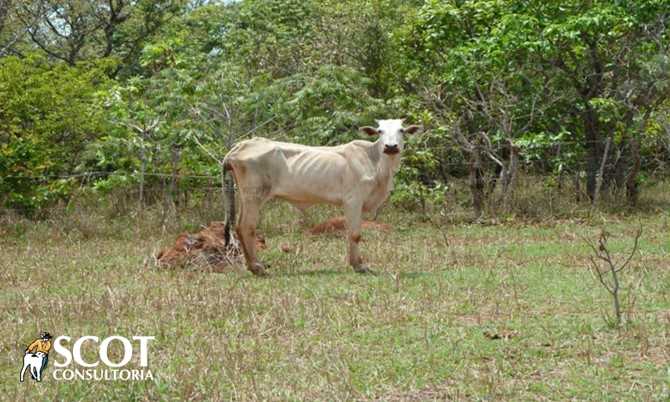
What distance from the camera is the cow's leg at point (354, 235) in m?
9.01

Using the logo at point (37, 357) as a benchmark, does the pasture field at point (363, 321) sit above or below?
above

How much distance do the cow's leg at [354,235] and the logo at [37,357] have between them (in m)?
3.73

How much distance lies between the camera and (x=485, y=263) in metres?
9.50

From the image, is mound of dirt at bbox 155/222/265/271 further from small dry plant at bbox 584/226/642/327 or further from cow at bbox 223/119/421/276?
small dry plant at bbox 584/226/642/327

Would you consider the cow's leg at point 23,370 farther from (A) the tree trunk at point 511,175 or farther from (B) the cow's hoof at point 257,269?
(A) the tree trunk at point 511,175

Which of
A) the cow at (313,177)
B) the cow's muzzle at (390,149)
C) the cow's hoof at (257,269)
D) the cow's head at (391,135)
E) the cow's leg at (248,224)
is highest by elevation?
the cow's head at (391,135)

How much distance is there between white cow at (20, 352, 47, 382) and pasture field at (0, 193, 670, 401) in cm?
10

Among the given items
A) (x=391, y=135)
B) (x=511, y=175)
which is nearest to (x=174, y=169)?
(x=511, y=175)

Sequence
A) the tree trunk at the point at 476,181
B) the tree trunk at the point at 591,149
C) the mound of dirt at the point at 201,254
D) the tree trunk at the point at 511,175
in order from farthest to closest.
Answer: the tree trunk at the point at 591,149 → the tree trunk at the point at 476,181 → the tree trunk at the point at 511,175 → the mound of dirt at the point at 201,254

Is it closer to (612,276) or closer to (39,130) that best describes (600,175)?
(612,276)

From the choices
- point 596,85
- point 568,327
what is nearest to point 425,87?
point 596,85

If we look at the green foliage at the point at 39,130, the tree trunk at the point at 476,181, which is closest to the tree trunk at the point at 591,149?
the tree trunk at the point at 476,181

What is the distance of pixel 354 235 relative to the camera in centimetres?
907

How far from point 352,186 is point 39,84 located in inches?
268
